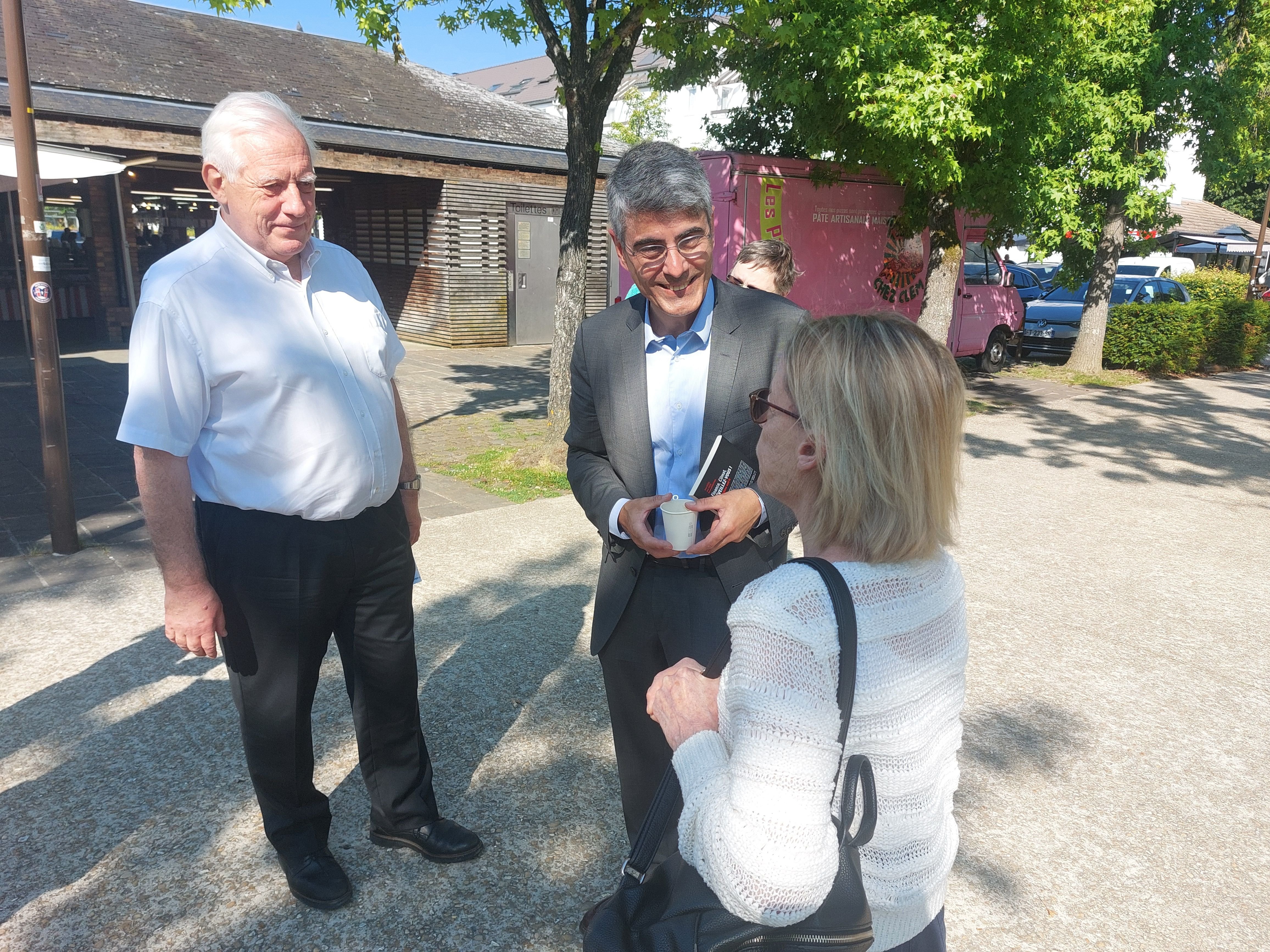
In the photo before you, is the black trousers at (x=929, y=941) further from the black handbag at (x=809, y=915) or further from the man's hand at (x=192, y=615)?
the man's hand at (x=192, y=615)

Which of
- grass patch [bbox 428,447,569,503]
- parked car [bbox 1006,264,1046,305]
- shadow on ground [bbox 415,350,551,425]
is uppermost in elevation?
parked car [bbox 1006,264,1046,305]

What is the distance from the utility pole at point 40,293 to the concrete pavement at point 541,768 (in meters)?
0.63

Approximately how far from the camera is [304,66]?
16797 mm

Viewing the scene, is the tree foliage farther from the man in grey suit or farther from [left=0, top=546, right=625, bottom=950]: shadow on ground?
the man in grey suit

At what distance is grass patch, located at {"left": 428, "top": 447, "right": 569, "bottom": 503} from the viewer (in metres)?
7.21

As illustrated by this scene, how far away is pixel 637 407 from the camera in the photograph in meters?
2.28

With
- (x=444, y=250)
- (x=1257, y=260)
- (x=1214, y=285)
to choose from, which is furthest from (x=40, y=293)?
(x=1257, y=260)

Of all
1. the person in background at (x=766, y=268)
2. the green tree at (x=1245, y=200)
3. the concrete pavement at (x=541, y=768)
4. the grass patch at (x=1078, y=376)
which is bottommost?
the concrete pavement at (x=541, y=768)

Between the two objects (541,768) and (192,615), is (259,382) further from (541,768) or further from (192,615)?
(541,768)

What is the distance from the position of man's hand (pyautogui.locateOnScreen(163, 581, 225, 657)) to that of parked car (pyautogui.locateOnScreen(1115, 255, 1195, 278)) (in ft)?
83.0

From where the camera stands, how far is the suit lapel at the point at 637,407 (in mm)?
2275

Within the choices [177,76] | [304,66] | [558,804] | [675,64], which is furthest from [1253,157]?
[558,804]

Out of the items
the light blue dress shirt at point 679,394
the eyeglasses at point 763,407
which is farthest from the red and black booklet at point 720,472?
the eyeglasses at point 763,407

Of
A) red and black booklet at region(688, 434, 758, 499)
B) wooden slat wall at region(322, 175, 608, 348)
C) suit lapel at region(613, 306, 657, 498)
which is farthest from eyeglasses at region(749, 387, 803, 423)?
wooden slat wall at region(322, 175, 608, 348)
